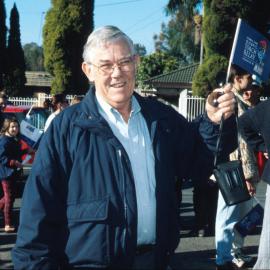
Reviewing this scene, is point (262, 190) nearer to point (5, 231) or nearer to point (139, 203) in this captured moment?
point (5, 231)

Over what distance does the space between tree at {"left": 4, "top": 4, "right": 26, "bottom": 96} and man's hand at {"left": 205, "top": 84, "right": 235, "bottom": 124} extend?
28252 mm

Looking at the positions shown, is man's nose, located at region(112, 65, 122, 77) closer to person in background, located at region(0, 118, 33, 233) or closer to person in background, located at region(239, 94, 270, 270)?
person in background, located at region(239, 94, 270, 270)

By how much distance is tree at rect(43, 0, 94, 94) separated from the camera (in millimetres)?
26594

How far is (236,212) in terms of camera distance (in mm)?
5520

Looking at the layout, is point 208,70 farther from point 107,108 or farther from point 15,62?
point 107,108

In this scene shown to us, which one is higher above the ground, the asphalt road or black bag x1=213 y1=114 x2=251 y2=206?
black bag x1=213 y1=114 x2=251 y2=206

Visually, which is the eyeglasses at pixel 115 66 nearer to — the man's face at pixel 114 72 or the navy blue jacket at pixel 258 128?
the man's face at pixel 114 72

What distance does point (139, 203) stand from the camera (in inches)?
105

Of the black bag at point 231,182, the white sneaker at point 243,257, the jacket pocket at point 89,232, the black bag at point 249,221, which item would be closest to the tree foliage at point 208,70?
the white sneaker at point 243,257

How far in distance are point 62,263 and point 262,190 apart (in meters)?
7.86

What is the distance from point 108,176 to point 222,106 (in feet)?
2.08

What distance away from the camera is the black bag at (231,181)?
298 cm

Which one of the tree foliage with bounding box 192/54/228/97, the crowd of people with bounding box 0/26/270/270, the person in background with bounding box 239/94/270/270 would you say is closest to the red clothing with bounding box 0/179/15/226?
the person in background with bounding box 239/94/270/270

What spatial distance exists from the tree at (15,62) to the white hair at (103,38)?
92.2 feet
